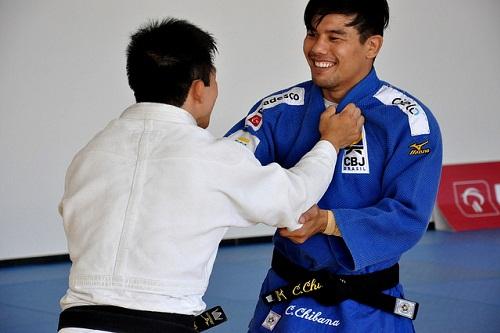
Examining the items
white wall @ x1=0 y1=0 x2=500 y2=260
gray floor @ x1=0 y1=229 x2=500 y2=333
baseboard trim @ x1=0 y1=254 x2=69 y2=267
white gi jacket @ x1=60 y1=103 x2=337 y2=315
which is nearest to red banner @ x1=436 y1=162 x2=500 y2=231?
gray floor @ x1=0 y1=229 x2=500 y2=333

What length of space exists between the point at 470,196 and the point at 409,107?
6.49 metres

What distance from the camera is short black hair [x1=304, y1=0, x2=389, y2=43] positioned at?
9.12ft

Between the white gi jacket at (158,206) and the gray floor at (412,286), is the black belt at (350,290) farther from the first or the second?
the gray floor at (412,286)

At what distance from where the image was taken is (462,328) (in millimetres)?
5117

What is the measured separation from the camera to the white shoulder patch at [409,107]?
2719mm

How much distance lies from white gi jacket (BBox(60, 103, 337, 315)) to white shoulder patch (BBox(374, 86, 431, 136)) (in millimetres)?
568

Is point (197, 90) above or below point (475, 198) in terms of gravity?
above

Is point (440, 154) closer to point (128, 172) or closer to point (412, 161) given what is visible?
point (412, 161)

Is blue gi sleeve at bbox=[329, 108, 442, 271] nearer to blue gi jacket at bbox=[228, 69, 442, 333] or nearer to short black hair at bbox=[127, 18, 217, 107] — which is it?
blue gi jacket at bbox=[228, 69, 442, 333]

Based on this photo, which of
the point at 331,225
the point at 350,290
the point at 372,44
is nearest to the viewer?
the point at 331,225

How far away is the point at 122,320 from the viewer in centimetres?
220

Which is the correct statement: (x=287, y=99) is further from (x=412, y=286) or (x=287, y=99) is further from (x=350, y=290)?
(x=412, y=286)

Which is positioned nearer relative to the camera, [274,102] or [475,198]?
[274,102]

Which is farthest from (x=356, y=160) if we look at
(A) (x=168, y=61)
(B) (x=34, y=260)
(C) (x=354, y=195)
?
(B) (x=34, y=260)
